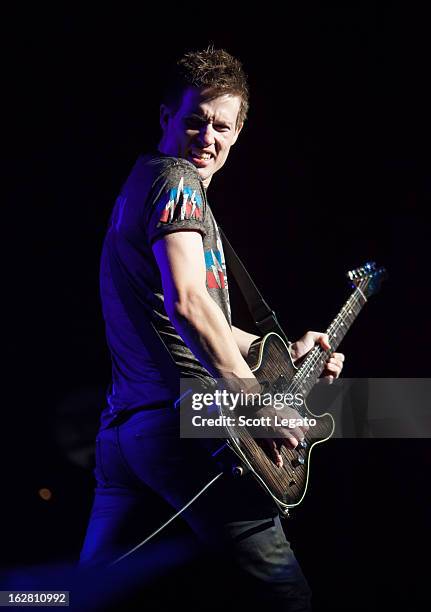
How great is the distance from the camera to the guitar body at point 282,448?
64.1 inches

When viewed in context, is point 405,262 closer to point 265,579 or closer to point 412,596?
point 412,596

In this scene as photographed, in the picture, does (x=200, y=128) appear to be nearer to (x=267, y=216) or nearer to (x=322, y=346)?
(x=322, y=346)

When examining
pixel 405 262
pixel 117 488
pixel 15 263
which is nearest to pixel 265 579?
pixel 117 488

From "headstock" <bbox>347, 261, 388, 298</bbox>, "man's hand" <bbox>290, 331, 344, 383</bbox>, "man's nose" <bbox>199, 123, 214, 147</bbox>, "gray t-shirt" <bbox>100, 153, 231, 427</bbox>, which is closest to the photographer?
"gray t-shirt" <bbox>100, 153, 231, 427</bbox>

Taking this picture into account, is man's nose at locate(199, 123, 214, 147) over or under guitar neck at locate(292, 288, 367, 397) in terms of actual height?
over

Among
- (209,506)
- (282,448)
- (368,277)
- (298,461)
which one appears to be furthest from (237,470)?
(368,277)

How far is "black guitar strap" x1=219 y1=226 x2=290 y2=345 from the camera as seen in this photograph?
230 centimetres

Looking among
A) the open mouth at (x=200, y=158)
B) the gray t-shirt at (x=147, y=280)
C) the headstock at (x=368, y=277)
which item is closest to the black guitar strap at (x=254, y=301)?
the open mouth at (x=200, y=158)

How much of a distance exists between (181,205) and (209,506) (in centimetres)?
76

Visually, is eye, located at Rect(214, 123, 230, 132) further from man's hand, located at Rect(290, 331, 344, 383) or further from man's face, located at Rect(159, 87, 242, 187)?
man's hand, located at Rect(290, 331, 344, 383)

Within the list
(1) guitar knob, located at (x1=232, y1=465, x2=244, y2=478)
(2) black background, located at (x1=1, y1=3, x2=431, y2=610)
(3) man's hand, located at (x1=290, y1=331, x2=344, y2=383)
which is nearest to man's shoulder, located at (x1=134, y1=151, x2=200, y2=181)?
(1) guitar knob, located at (x1=232, y1=465, x2=244, y2=478)

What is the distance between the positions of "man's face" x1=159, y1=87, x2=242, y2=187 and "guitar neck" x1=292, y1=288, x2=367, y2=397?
741 millimetres

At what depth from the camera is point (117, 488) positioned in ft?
5.82

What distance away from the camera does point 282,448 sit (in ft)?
6.00
